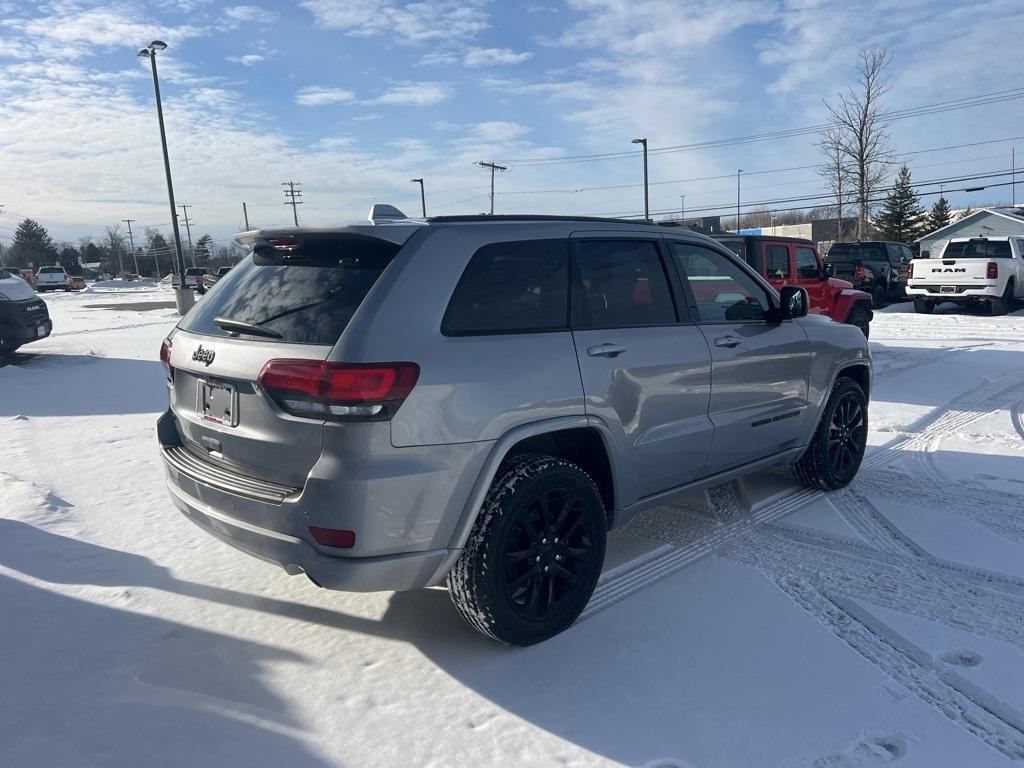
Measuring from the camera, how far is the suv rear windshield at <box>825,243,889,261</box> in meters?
22.0

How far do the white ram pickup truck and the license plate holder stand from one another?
18.6 metres

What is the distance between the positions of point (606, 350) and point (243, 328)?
62.6 inches

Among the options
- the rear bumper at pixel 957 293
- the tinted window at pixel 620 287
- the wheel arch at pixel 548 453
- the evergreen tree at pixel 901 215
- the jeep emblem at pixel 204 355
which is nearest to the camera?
the wheel arch at pixel 548 453

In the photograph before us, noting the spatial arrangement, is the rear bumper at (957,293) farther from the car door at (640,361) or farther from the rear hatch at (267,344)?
the rear hatch at (267,344)

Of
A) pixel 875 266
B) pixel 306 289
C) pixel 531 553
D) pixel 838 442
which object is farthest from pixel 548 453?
pixel 875 266

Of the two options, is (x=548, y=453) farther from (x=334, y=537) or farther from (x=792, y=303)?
(x=792, y=303)

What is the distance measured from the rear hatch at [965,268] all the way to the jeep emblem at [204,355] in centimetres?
1863

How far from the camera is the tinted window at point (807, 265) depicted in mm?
11159

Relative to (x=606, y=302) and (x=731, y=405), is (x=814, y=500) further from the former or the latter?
(x=606, y=302)

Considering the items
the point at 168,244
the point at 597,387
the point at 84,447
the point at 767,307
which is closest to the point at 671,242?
the point at 767,307

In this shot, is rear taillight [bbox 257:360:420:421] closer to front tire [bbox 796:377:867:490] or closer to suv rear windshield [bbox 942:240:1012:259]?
front tire [bbox 796:377:867:490]

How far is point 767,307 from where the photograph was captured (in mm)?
4605

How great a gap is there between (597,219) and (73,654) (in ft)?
10.2

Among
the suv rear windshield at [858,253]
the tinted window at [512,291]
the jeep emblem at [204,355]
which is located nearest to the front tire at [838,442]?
the tinted window at [512,291]
